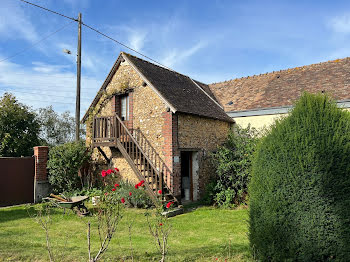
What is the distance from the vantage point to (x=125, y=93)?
12.2 metres

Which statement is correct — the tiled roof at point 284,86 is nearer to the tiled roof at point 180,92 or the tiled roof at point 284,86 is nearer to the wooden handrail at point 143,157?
the tiled roof at point 180,92

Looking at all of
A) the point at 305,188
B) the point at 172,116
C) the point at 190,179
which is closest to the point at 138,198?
the point at 190,179

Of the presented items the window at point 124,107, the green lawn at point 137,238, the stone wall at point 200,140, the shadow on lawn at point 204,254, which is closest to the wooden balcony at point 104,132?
the window at point 124,107

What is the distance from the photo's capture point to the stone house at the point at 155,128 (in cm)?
1008

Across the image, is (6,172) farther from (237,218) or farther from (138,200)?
(237,218)

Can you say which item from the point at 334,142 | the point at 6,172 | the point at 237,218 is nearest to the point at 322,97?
the point at 334,142

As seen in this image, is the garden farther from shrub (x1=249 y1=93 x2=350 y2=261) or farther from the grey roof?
the grey roof

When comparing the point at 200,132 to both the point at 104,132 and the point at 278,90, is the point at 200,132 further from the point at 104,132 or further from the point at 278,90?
the point at 278,90

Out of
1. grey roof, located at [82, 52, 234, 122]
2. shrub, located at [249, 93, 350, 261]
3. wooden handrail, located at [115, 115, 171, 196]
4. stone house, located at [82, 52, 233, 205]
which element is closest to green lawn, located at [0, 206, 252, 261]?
shrub, located at [249, 93, 350, 261]

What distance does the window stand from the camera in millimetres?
12337

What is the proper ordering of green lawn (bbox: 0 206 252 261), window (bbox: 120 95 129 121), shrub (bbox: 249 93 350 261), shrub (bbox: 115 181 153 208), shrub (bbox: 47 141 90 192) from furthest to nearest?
window (bbox: 120 95 129 121) < shrub (bbox: 47 141 90 192) < shrub (bbox: 115 181 153 208) < green lawn (bbox: 0 206 252 261) < shrub (bbox: 249 93 350 261)

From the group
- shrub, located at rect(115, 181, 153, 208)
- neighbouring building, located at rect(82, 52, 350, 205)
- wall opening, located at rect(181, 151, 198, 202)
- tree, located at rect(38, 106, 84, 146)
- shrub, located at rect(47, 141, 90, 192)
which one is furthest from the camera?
tree, located at rect(38, 106, 84, 146)

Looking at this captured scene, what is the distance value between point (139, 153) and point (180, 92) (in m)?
3.58

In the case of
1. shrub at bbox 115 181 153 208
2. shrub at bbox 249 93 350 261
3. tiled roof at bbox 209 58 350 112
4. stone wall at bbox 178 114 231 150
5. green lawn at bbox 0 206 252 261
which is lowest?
green lawn at bbox 0 206 252 261
